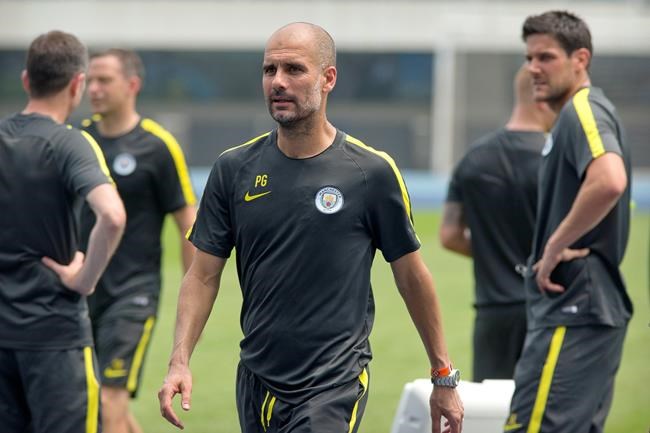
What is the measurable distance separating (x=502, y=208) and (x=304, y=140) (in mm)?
2659

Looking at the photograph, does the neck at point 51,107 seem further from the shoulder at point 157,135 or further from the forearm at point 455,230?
the forearm at point 455,230

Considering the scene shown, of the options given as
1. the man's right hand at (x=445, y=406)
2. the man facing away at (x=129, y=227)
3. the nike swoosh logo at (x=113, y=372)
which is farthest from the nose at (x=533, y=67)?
the nike swoosh logo at (x=113, y=372)

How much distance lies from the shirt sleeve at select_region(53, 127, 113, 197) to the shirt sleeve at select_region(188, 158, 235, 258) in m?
0.90

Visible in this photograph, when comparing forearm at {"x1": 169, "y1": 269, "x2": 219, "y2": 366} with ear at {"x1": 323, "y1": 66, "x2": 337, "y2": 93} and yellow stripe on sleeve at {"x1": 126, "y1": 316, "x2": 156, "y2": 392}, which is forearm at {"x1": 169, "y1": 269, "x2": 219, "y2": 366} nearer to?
ear at {"x1": 323, "y1": 66, "x2": 337, "y2": 93}

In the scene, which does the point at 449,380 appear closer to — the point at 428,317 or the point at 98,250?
the point at 428,317

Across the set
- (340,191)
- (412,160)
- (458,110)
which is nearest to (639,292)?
(340,191)

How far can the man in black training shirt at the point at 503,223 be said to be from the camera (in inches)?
272

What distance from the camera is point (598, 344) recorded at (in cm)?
530

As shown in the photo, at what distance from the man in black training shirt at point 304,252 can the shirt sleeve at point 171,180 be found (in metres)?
2.55

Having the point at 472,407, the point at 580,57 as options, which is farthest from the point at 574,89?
the point at 472,407

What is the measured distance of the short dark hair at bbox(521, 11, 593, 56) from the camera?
18.7 ft

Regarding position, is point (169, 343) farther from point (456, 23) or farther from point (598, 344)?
point (456, 23)

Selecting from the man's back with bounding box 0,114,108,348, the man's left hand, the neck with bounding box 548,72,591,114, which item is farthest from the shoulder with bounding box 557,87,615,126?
the man's back with bounding box 0,114,108,348

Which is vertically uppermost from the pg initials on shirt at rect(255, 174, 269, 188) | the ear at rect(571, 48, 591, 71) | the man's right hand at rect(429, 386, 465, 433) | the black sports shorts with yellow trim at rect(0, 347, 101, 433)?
the ear at rect(571, 48, 591, 71)
